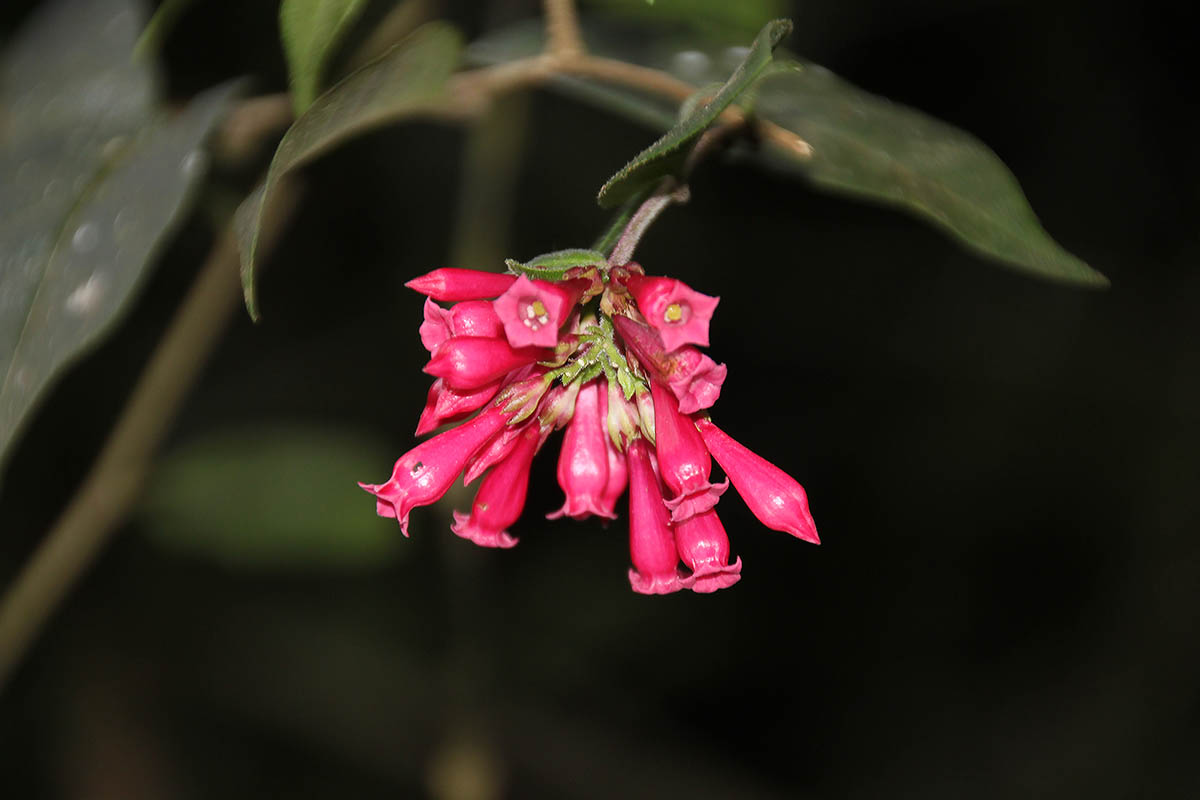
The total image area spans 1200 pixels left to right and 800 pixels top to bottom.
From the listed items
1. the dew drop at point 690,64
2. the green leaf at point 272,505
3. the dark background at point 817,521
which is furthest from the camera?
the dark background at point 817,521

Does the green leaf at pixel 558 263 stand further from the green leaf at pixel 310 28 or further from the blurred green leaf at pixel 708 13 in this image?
the blurred green leaf at pixel 708 13

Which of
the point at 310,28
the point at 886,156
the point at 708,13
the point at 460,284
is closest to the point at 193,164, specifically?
the point at 310,28

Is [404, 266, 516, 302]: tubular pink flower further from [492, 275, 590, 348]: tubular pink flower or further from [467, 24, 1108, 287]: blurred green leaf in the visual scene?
[467, 24, 1108, 287]: blurred green leaf

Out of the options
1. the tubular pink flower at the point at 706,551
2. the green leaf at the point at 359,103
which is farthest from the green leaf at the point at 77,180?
the tubular pink flower at the point at 706,551

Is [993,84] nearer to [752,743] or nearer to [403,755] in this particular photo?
[752,743]

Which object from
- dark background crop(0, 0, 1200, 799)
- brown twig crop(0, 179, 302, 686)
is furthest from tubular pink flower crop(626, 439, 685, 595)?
dark background crop(0, 0, 1200, 799)

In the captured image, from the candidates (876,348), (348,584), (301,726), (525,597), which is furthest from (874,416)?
(301,726)
